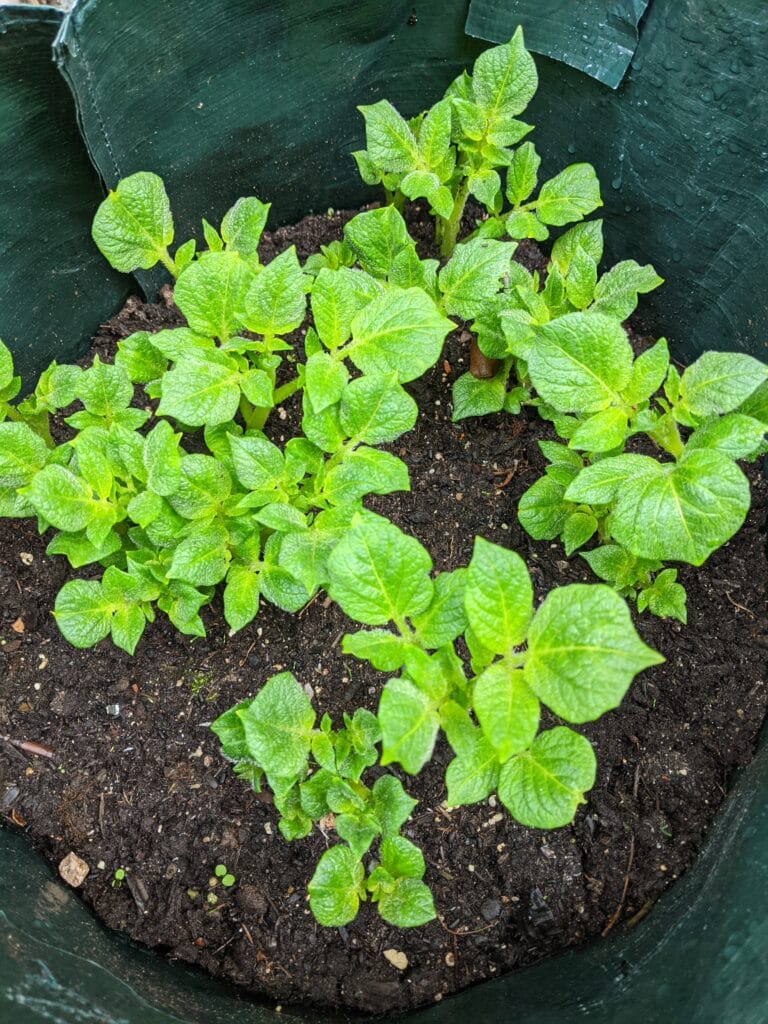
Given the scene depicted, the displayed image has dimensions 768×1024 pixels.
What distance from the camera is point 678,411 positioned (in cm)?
124

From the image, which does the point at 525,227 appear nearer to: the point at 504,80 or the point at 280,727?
the point at 504,80

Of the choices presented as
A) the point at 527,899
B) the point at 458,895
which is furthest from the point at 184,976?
the point at 527,899

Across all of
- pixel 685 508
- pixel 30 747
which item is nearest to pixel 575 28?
pixel 685 508

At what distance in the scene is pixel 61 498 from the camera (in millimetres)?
1232

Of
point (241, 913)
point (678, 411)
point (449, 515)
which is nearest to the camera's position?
point (678, 411)

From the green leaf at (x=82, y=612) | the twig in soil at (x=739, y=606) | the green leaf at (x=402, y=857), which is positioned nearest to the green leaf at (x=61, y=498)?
the green leaf at (x=82, y=612)

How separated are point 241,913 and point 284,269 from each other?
1.03 meters

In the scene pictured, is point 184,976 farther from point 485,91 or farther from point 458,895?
point 485,91

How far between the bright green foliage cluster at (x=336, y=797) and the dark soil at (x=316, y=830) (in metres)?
0.18

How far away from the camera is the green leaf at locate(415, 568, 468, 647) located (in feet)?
3.51

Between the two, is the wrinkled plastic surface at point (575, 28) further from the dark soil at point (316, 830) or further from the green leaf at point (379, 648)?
the green leaf at point (379, 648)

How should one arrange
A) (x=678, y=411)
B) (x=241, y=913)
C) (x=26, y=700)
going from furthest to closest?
(x=26, y=700), (x=241, y=913), (x=678, y=411)

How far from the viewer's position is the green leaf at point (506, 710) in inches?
36.9

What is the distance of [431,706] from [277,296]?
2.20ft
